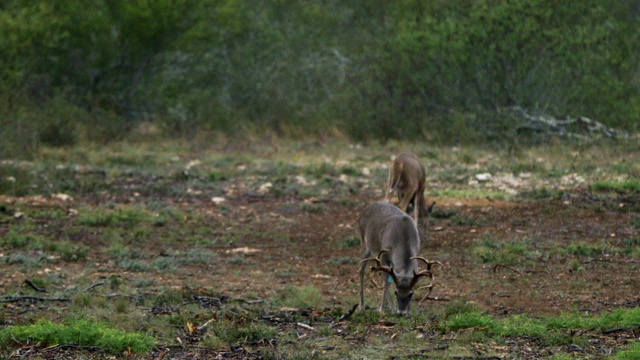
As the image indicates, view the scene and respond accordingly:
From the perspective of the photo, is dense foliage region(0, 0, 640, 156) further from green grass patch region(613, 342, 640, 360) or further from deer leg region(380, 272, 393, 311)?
green grass patch region(613, 342, 640, 360)

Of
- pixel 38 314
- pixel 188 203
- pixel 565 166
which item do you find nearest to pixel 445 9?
pixel 565 166

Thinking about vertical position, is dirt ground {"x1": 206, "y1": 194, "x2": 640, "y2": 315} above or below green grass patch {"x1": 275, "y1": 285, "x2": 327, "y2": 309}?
below

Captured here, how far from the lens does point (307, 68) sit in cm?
3519

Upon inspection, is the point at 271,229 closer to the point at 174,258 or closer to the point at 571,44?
the point at 174,258

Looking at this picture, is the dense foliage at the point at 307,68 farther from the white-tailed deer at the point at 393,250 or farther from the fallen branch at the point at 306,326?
the fallen branch at the point at 306,326

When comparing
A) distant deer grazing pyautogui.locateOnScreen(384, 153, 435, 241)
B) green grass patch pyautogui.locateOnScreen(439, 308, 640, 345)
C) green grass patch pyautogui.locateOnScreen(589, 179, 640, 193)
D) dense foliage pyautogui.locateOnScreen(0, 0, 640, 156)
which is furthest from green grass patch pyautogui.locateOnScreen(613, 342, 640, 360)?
dense foliage pyautogui.locateOnScreen(0, 0, 640, 156)

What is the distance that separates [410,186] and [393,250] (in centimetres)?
439

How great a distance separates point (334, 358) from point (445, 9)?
1990 centimetres

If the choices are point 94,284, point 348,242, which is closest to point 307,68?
point 348,242

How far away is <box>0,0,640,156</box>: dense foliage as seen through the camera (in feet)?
80.1

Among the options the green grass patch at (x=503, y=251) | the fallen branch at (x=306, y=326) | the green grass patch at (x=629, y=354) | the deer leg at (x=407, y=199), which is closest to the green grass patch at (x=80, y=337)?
the fallen branch at (x=306, y=326)

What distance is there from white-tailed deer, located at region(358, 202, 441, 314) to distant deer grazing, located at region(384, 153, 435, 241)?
10.6ft

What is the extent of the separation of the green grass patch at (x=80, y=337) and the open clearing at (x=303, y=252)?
4.3 inches

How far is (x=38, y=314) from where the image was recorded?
379 inches
